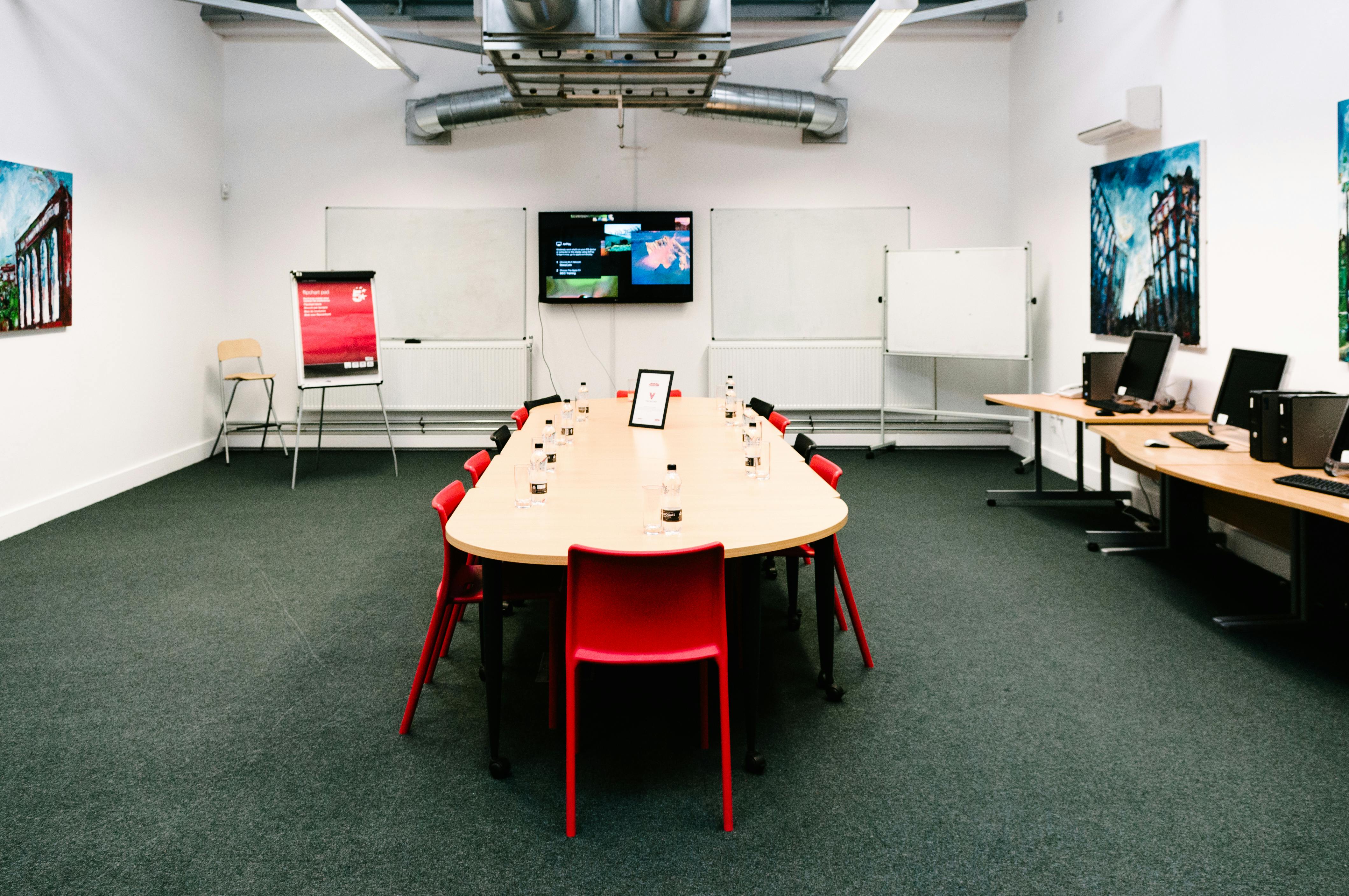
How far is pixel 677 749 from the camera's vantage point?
2.47 m

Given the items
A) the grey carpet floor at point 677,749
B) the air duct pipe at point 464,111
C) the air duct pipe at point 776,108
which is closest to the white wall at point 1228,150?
the grey carpet floor at point 677,749

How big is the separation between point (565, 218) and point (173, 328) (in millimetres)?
3385

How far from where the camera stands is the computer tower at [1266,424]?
11.3 ft

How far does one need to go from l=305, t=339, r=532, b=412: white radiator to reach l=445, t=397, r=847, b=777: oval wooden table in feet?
13.7

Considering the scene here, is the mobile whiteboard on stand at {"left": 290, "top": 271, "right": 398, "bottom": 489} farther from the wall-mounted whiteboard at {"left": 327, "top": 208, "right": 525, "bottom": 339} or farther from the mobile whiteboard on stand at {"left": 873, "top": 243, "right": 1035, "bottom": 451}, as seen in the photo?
the mobile whiteboard on stand at {"left": 873, "top": 243, "right": 1035, "bottom": 451}

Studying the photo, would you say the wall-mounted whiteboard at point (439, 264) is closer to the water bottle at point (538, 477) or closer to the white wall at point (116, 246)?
the white wall at point (116, 246)

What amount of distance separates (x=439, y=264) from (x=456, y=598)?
18.6 feet

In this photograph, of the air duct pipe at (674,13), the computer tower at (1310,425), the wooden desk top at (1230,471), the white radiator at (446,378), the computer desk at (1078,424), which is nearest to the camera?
the wooden desk top at (1230,471)

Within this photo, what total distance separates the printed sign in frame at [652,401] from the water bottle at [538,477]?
123 cm

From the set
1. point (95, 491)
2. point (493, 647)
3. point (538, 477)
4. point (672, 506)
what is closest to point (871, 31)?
point (538, 477)

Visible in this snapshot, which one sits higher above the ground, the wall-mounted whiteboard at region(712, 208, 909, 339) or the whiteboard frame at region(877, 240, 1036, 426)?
the wall-mounted whiteboard at region(712, 208, 909, 339)

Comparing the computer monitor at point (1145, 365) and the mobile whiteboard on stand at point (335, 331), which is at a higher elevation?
the mobile whiteboard on stand at point (335, 331)

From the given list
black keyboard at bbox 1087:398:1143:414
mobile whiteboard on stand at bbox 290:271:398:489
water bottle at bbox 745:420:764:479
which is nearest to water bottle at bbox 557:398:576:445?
water bottle at bbox 745:420:764:479

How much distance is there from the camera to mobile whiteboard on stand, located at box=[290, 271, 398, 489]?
21.2ft
